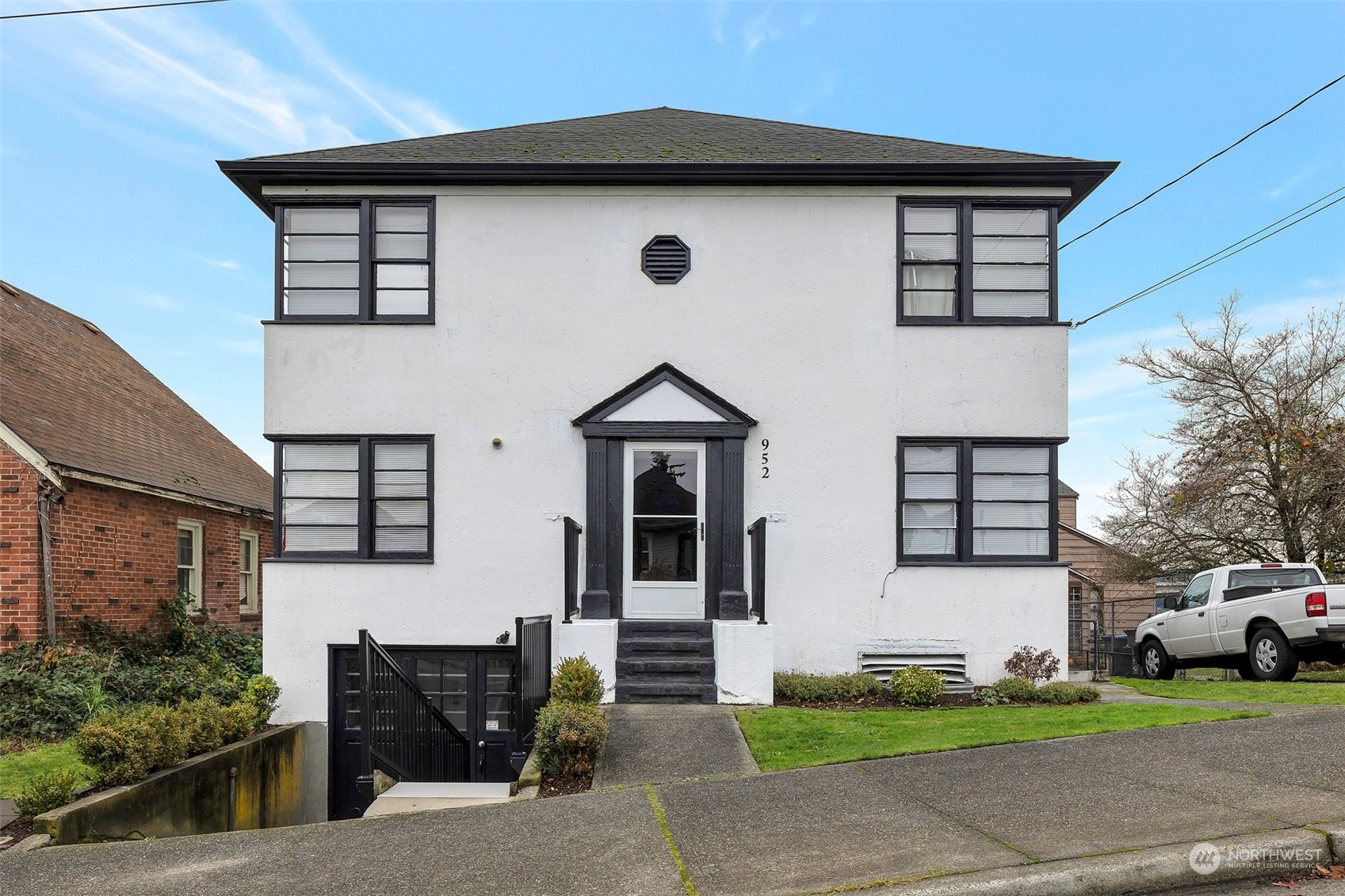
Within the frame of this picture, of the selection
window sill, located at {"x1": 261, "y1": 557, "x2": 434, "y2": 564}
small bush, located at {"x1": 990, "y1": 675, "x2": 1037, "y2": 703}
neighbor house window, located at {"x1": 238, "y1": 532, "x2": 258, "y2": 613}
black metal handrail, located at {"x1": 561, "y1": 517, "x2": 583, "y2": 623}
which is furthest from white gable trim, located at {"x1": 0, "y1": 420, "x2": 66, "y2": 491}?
small bush, located at {"x1": 990, "y1": 675, "x2": 1037, "y2": 703}

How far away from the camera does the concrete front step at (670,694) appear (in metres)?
10.1

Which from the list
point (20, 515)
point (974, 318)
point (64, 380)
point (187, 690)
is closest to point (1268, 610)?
point (974, 318)

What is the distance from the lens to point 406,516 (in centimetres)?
1130

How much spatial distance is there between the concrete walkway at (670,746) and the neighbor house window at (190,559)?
29.1ft

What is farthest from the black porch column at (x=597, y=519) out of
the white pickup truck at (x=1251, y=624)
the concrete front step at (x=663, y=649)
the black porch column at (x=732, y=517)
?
the white pickup truck at (x=1251, y=624)

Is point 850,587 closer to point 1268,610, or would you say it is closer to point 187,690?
point 1268,610

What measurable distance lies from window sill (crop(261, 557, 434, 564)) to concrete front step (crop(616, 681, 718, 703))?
9.77ft

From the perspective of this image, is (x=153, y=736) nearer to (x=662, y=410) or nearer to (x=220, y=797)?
(x=220, y=797)

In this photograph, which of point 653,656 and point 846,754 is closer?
point 846,754

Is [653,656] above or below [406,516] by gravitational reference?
below

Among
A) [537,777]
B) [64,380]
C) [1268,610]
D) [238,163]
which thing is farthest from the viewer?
[64,380]

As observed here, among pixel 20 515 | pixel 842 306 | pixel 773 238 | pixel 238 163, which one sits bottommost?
pixel 20 515

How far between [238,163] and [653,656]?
7.68 m

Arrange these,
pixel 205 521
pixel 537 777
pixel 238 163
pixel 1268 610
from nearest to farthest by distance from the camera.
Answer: pixel 537 777, pixel 238 163, pixel 1268 610, pixel 205 521
